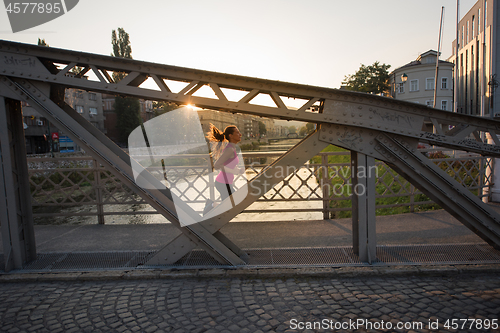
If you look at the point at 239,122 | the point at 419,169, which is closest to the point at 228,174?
the point at 239,122

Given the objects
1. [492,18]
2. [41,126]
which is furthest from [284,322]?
[41,126]

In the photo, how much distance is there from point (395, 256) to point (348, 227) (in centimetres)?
179

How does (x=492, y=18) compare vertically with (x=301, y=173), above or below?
above

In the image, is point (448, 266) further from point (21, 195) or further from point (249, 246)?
point (21, 195)

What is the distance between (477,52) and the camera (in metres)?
49.2

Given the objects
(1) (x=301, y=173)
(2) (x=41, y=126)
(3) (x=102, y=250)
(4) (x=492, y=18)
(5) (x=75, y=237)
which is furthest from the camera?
(2) (x=41, y=126)

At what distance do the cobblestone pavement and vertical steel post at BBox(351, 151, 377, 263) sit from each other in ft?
1.56

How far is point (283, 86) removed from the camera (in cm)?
422

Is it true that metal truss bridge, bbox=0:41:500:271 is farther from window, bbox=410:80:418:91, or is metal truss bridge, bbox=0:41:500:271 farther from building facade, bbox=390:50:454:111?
window, bbox=410:80:418:91

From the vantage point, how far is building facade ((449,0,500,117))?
3356cm

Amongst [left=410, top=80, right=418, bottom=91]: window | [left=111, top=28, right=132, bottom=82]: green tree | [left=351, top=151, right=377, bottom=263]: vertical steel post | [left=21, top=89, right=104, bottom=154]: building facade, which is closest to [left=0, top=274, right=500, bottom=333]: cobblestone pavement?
[left=351, top=151, right=377, bottom=263]: vertical steel post

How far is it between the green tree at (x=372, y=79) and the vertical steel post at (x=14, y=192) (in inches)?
2433

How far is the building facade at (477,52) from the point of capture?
33.6 metres

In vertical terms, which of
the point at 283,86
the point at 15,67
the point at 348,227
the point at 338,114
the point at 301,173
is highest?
the point at 15,67
